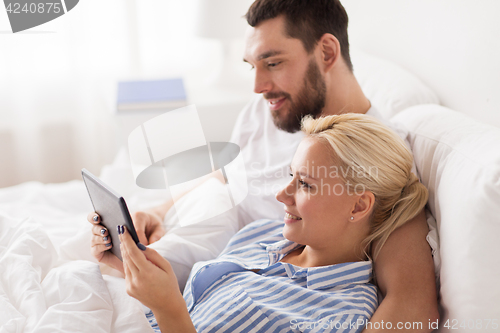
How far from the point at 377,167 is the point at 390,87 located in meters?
0.56

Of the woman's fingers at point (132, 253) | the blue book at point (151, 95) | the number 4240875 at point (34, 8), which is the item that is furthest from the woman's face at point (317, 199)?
Answer: the number 4240875 at point (34, 8)

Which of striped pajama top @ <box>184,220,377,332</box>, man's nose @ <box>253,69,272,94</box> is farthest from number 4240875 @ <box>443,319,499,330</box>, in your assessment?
man's nose @ <box>253,69,272,94</box>

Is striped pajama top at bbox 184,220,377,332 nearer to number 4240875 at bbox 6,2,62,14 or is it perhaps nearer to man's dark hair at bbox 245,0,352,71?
man's dark hair at bbox 245,0,352,71

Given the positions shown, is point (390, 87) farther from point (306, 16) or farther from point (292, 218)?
point (292, 218)

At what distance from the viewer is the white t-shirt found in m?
1.16

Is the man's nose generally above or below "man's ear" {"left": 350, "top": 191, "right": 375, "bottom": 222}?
above

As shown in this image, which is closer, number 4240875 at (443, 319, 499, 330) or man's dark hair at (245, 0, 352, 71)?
number 4240875 at (443, 319, 499, 330)

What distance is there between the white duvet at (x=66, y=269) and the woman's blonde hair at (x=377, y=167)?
39cm

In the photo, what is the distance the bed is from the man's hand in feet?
0.11

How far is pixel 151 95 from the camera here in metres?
1.83

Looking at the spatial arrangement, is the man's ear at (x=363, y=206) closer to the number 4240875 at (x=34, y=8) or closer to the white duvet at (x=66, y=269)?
the white duvet at (x=66, y=269)

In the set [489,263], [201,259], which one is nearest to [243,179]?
[201,259]

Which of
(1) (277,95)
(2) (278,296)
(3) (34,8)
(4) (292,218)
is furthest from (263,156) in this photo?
(3) (34,8)

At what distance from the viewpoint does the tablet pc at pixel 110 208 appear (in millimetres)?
692
